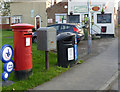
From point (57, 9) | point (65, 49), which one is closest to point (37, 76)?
point (65, 49)

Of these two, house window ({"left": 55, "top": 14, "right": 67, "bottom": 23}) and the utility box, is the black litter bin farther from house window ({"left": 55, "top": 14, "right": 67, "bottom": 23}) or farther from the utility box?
house window ({"left": 55, "top": 14, "right": 67, "bottom": 23})

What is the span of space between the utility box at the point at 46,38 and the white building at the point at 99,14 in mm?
14523

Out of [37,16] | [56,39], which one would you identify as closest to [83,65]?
[56,39]

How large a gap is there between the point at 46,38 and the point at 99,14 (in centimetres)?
1583

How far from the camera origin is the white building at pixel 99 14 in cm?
2127

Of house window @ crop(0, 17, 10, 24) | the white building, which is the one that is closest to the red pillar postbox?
the white building

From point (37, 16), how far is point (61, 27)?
1766 cm

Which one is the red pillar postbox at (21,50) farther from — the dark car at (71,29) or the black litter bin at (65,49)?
the dark car at (71,29)

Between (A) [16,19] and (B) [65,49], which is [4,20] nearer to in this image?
(A) [16,19]

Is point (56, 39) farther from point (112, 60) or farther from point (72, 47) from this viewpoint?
point (112, 60)

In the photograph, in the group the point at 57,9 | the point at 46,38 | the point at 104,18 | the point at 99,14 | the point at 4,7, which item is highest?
the point at 4,7

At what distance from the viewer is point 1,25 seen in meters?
38.7

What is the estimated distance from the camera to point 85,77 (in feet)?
21.7

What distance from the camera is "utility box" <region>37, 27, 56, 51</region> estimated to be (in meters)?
6.93
